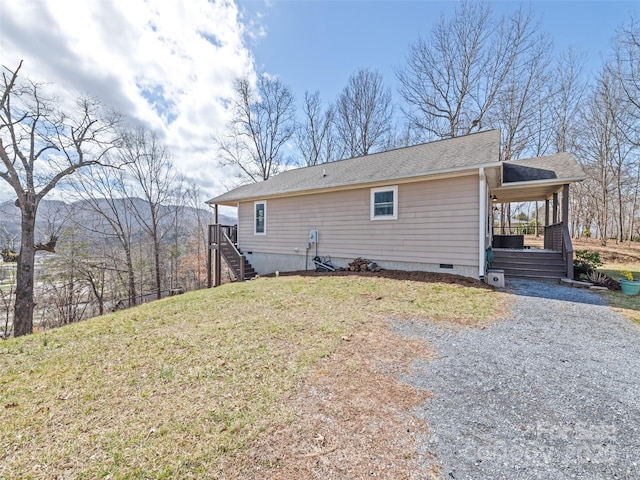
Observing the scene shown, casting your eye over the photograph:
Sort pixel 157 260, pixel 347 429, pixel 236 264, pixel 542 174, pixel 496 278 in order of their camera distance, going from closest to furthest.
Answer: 1. pixel 347 429
2. pixel 496 278
3. pixel 542 174
4. pixel 236 264
5. pixel 157 260

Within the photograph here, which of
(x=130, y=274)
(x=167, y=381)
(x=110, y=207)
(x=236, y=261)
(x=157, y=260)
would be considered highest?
(x=110, y=207)

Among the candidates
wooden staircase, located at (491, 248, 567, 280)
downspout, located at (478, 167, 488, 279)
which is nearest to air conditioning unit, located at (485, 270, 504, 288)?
downspout, located at (478, 167, 488, 279)

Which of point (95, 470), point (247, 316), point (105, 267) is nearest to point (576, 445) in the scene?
point (95, 470)

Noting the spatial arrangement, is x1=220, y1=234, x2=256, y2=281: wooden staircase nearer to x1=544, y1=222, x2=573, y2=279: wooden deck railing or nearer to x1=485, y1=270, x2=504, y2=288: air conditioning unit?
x1=485, y1=270, x2=504, y2=288: air conditioning unit

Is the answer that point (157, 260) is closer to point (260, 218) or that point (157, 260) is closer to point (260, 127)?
point (260, 218)

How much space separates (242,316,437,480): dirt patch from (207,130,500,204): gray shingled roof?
6167 millimetres

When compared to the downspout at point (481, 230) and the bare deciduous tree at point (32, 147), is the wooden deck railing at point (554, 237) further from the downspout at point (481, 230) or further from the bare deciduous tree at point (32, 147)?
the bare deciduous tree at point (32, 147)

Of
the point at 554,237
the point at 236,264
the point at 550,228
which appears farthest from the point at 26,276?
the point at 550,228

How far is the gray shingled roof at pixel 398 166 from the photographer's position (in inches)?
303

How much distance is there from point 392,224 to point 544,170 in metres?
5.29

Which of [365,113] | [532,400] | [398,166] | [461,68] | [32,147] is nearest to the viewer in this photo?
[532,400]

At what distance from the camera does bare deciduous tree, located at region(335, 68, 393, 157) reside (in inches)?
870

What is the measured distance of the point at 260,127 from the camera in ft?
76.6

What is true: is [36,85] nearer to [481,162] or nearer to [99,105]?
[99,105]
